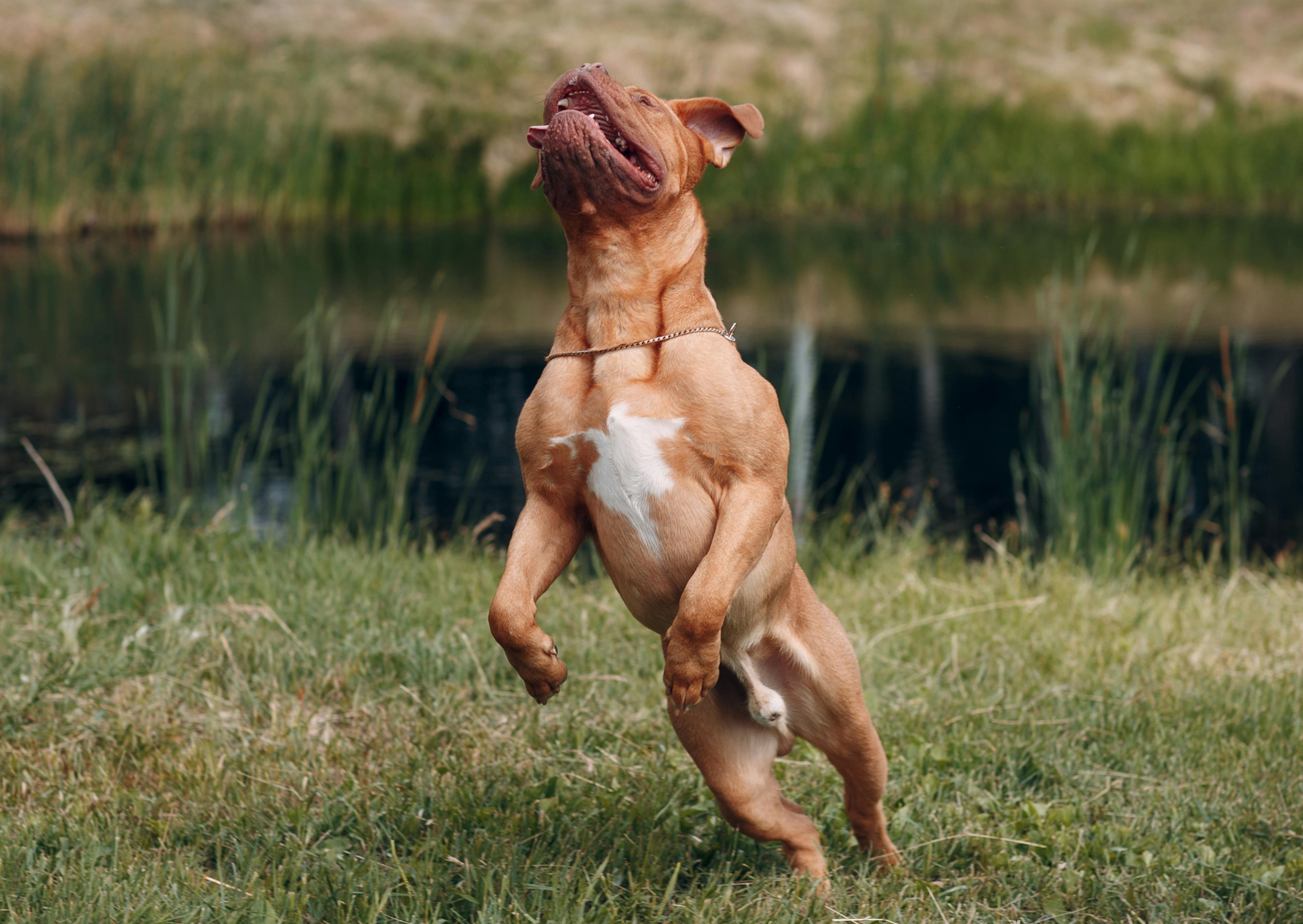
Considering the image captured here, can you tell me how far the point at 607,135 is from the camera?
7.65 ft

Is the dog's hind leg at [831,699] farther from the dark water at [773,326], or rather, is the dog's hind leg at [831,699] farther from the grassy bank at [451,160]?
the grassy bank at [451,160]

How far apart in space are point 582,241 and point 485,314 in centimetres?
792

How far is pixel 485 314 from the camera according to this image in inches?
401

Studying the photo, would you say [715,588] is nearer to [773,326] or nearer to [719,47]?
[773,326]

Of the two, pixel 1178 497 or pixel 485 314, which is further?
pixel 485 314

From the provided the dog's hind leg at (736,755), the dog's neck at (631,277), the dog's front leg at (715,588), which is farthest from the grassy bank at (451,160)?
the dog's front leg at (715,588)

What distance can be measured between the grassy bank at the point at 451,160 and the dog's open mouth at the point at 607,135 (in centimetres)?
1027

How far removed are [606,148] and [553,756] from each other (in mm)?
1712

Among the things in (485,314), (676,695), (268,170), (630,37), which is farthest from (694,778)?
(630,37)

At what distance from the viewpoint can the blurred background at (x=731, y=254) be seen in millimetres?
6070

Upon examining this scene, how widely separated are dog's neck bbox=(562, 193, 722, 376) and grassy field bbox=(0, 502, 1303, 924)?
1105mm

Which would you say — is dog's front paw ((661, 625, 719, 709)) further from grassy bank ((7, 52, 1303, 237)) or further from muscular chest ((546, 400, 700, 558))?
grassy bank ((7, 52, 1303, 237))

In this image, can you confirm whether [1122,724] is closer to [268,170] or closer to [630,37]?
[268,170]

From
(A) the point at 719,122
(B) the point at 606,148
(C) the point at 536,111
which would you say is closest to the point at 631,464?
(B) the point at 606,148
